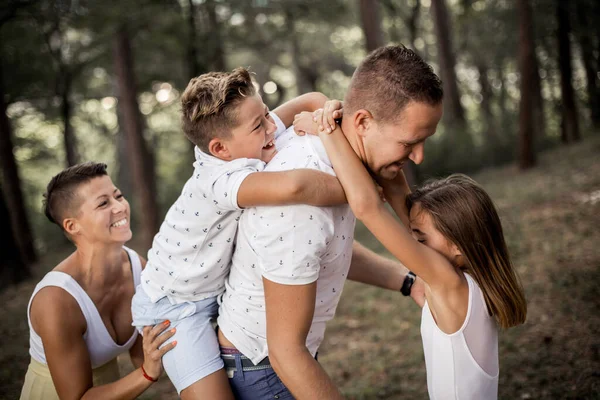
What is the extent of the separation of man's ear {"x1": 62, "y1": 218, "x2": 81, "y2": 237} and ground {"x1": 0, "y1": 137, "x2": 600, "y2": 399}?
3.14m

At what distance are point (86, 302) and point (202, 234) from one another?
114 cm

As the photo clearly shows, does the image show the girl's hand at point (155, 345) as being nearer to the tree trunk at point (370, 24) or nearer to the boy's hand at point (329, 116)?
the boy's hand at point (329, 116)

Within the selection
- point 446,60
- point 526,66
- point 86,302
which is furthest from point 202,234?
point 446,60

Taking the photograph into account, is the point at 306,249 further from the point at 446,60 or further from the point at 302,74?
the point at 302,74

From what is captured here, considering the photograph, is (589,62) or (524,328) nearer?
A: (524,328)

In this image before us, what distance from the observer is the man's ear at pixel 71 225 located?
10.3ft

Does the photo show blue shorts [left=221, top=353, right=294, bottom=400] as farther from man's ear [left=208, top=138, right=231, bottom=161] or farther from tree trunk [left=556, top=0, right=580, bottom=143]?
tree trunk [left=556, top=0, right=580, bottom=143]

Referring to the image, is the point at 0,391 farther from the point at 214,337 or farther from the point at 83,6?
the point at 83,6

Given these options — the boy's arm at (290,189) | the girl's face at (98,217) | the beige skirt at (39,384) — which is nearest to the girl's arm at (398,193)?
the boy's arm at (290,189)

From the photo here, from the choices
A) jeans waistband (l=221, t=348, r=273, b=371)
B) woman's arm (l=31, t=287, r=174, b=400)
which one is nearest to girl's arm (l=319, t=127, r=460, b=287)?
jeans waistband (l=221, t=348, r=273, b=371)

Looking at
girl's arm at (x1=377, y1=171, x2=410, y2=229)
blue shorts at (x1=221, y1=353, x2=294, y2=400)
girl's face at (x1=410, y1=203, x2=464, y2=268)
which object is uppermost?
girl's arm at (x1=377, y1=171, x2=410, y2=229)

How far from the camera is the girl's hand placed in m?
2.46

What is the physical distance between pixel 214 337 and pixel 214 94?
1090mm

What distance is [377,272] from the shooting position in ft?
9.78
